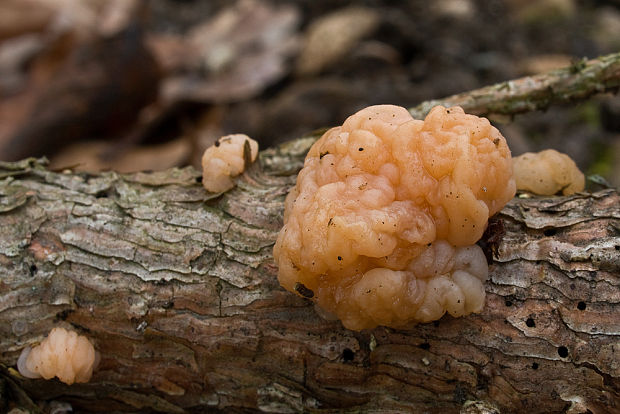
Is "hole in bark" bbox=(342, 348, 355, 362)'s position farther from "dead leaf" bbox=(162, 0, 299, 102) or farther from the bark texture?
"dead leaf" bbox=(162, 0, 299, 102)

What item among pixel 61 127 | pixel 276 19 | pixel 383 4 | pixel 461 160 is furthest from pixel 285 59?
pixel 461 160

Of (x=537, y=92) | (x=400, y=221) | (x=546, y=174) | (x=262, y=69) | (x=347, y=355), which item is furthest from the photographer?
(x=262, y=69)

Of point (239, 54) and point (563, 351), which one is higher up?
point (239, 54)

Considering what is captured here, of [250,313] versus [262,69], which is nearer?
[250,313]

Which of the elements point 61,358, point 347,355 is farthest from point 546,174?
point 61,358

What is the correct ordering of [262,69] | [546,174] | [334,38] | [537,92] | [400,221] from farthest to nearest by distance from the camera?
1. [262,69]
2. [334,38]
3. [537,92]
4. [546,174]
5. [400,221]

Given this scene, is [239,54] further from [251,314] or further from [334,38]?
[251,314]

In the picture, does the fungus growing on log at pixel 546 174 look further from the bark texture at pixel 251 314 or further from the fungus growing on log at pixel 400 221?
the fungus growing on log at pixel 400 221
